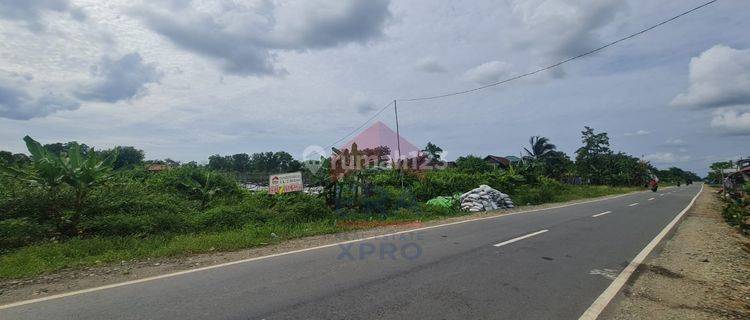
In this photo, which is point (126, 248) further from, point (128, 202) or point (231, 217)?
point (231, 217)

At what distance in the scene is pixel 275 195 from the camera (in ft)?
41.0

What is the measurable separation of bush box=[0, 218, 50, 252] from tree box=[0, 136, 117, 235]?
0.57 meters

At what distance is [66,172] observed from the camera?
26.3ft

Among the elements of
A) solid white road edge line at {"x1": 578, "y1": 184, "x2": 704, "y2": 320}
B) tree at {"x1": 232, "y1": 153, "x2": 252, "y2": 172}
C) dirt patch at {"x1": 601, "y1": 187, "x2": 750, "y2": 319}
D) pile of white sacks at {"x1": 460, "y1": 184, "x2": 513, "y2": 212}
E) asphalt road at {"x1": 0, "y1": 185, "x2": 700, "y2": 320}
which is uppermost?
tree at {"x1": 232, "y1": 153, "x2": 252, "y2": 172}

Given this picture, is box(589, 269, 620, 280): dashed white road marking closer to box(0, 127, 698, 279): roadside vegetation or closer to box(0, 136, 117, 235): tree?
box(0, 127, 698, 279): roadside vegetation

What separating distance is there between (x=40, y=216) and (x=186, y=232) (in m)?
2.83

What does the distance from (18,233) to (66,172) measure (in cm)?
145

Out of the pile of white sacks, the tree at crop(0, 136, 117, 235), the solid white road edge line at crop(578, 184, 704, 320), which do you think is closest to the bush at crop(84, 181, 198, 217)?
the tree at crop(0, 136, 117, 235)

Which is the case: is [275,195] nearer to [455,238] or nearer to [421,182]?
[455,238]

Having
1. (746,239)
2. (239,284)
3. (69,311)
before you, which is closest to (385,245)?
(239,284)

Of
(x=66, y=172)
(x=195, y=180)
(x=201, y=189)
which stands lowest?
(x=201, y=189)

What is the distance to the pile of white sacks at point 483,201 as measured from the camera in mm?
17094

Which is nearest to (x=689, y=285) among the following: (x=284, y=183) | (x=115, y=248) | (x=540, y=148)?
(x=115, y=248)

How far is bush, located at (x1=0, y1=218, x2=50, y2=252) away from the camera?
6898mm
